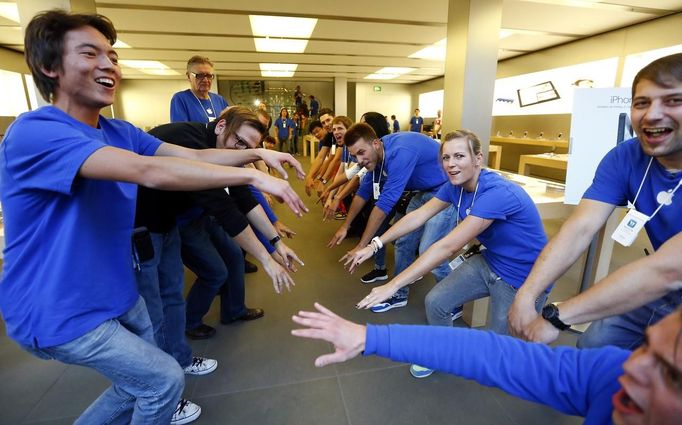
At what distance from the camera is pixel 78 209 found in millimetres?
909

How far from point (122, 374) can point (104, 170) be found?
0.60m

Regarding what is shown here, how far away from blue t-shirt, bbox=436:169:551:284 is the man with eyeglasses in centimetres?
247

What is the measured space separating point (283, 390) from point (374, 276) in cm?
142

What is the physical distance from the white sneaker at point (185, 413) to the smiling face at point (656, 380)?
1637mm

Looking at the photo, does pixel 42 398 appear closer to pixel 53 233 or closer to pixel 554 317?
pixel 53 233

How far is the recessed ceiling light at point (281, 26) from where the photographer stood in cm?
559

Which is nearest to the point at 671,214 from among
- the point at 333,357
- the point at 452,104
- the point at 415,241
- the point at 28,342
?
the point at 333,357

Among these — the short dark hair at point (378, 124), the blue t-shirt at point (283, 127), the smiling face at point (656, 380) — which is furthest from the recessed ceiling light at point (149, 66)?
the smiling face at point (656, 380)

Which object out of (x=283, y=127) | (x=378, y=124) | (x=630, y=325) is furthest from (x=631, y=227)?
(x=283, y=127)

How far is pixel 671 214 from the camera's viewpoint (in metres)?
1.15

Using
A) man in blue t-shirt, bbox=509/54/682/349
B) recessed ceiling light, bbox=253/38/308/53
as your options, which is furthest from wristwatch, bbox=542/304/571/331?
recessed ceiling light, bbox=253/38/308/53

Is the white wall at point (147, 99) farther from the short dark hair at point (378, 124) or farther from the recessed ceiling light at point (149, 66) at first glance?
the short dark hair at point (378, 124)

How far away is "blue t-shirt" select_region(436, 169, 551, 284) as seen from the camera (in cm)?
160

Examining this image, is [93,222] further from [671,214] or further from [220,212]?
[671,214]
